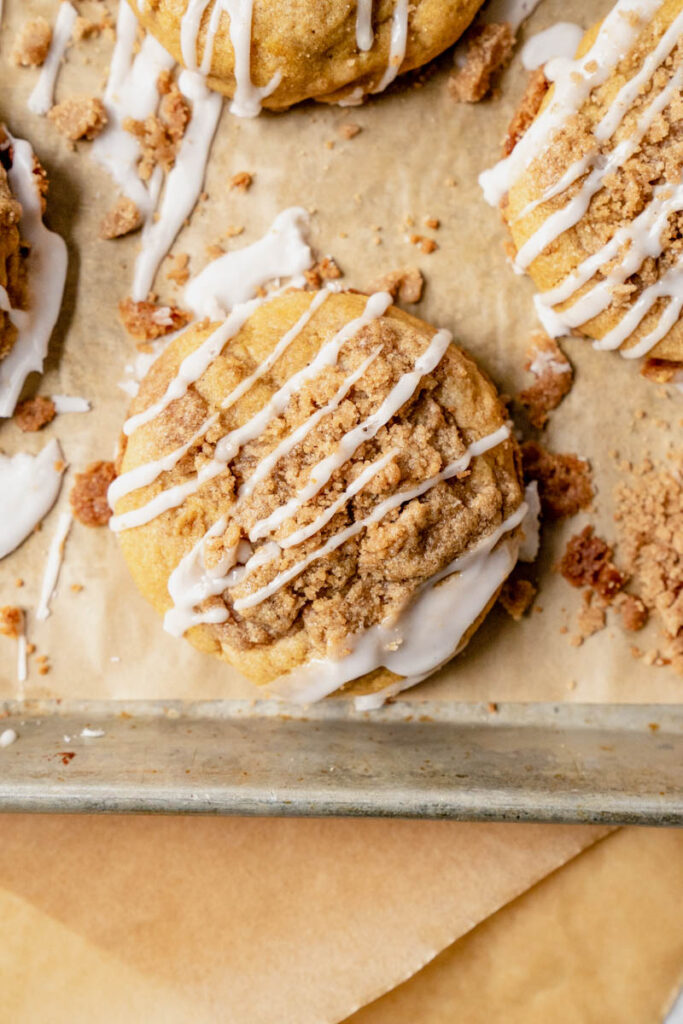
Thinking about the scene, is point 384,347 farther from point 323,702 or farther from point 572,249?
point 323,702

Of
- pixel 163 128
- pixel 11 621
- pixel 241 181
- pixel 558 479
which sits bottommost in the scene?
pixel 11 621

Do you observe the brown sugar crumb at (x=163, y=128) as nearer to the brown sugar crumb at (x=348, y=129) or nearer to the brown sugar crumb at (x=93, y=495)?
the brown sugar crumb at (x=348, y=129)

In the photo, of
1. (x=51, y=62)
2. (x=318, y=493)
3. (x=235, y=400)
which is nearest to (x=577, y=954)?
(x=318, y=493)

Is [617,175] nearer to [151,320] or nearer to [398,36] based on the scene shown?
[398,36]

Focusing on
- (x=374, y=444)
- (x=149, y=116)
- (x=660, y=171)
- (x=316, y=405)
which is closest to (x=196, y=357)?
(x=316, y=405)

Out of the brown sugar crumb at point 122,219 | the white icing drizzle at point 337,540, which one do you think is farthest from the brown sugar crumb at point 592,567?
the brown sugar crumb at point 122,219

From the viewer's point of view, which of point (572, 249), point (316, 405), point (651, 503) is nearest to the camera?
point (316, 405)
